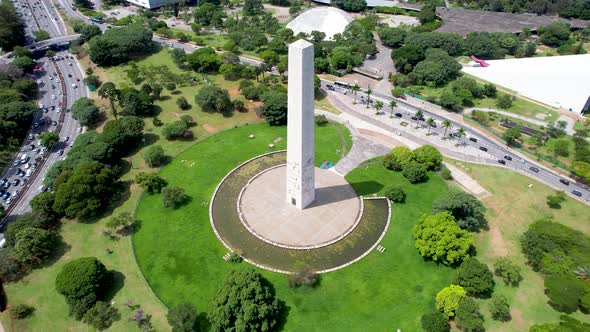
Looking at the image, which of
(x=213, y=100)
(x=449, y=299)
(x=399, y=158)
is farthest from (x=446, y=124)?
(x=213, y=100)

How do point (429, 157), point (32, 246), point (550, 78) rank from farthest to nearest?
point (550, 78) → point (429, 157) → point (32, 246)

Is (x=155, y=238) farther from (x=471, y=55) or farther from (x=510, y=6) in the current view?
(x=510, y=6)

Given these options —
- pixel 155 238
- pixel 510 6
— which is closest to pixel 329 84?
pixel 155 238

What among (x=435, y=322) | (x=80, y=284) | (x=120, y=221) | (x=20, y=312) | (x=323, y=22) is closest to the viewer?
(x=435, y=322)

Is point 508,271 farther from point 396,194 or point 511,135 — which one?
point 511,135

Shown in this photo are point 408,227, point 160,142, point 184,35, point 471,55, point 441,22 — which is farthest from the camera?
point 441,22

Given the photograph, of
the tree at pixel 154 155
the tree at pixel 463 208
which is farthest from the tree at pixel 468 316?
the tree at pixel 154 155
